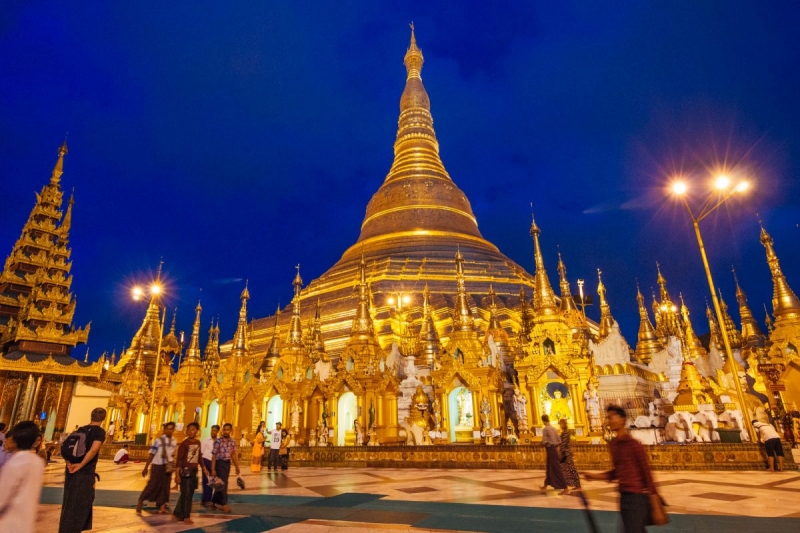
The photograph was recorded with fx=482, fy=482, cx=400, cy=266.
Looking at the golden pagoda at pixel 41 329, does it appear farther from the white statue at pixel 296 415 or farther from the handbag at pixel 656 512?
the handbag at pixel 656 512

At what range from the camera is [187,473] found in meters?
7.09

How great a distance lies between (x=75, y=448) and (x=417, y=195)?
37604 mm

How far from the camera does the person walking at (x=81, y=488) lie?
5.11 metres

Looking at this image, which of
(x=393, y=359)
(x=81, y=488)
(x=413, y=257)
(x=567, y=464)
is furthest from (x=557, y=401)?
(x=413, y=257)

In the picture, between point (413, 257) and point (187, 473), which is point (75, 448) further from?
point (413, 257)

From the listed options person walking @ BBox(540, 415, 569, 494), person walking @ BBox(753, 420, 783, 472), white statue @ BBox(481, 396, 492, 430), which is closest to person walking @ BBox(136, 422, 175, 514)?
person walking @ BBox(540, 415, 569, 494)

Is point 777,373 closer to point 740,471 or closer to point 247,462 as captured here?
point 740,471

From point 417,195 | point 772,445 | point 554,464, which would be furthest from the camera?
point 417,195

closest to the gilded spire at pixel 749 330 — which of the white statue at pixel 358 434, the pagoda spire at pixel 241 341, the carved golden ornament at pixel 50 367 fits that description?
the white statue at pixel 358 434

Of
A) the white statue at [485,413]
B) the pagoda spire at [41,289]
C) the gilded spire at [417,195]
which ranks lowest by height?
the white statue at [485,413]

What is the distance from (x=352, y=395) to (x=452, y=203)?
25204 millimetres

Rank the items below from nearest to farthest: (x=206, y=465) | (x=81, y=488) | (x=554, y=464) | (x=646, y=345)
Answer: (x=81, y=488), (x=206, y=465), (x=554, y=464), (x=646, y=345)

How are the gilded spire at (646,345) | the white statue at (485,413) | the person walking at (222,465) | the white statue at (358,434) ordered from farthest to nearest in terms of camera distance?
the gilded spire at (646,345) < the white statue at (358,434) < the white statue at (485,413) < the person walking at (222,465)

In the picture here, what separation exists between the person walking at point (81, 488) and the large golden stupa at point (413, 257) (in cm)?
2209
